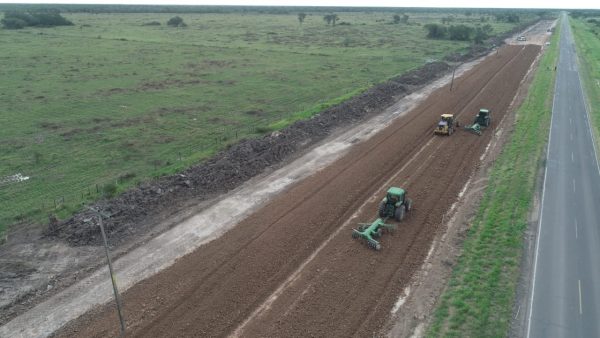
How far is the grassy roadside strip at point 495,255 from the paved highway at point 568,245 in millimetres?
1258

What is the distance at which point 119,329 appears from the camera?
20266 millimetres

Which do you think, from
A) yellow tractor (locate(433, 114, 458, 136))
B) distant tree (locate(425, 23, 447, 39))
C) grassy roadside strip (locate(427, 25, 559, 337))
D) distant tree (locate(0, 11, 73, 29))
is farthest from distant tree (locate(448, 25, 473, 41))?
distant tree (locate(0, 11, 73, 29))

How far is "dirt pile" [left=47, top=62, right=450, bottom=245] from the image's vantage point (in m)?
28.1

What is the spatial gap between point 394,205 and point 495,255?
23.5 feet

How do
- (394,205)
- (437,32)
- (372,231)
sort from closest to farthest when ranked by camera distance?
(372,231)
(394,205)
(437,32)

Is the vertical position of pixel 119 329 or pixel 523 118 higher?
pixel 523 118

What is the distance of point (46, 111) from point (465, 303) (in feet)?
181

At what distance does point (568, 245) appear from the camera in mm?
27062

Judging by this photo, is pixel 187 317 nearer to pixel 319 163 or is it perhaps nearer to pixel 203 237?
pixel 203 237

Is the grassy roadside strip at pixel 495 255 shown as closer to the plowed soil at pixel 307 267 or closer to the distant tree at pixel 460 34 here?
the plowed soil at pixel 307 267

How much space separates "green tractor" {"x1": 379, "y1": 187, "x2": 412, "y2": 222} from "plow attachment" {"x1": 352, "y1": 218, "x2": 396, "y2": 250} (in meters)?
0.93

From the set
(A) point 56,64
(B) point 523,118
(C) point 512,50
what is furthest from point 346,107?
(C) point 512,50

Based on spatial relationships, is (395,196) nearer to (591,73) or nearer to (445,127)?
(445,127)

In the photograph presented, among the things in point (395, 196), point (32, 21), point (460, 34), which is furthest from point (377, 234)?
point (32, 21)
